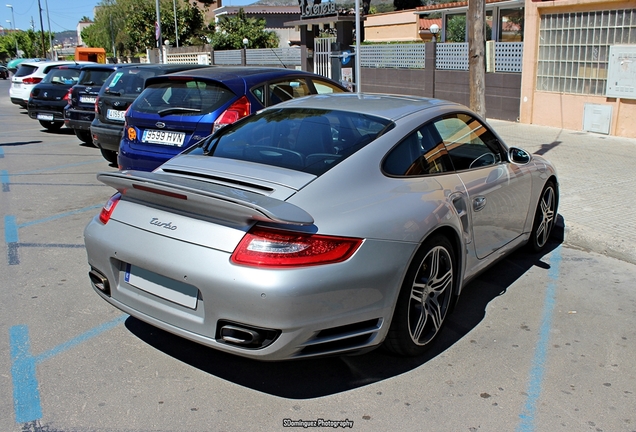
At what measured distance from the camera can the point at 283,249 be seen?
3.10 m

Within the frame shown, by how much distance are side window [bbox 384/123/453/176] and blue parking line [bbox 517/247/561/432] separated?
129 centimetres

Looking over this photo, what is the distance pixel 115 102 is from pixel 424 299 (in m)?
7.53

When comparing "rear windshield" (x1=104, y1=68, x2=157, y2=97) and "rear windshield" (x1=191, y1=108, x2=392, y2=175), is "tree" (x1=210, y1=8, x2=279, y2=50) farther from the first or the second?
"rear windshield" (x1=191, y1=108, x2=392, y2=175)

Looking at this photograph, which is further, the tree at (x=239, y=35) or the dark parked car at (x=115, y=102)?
the tree at (x=239, y=35)

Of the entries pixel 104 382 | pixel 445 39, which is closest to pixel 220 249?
pixel 104 382

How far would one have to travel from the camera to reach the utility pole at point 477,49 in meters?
9.29

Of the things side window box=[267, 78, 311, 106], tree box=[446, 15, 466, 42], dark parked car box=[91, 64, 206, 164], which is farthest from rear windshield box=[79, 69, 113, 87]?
tree box=[446, 15, 466, 42]

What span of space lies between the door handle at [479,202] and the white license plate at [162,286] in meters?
2.07

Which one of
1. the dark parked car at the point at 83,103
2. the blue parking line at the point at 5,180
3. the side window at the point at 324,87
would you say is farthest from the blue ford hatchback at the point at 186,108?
the dark parked car at the point at 83,103

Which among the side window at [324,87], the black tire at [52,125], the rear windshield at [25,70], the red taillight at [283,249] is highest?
the rear windshield at [25,70]

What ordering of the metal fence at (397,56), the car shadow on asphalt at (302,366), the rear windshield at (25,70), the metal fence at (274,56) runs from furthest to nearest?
the metal fence at (274,56) < the rear windshield at (25,70) < the metal fence at (397,56) < the car shadow on asphalt at (302,366)

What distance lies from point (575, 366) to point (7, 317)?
377cm

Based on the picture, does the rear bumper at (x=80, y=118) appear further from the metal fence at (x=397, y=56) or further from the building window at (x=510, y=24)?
the building window at (x=510, y=24)

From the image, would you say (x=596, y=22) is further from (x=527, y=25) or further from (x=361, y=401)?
(x=361, y=401)
